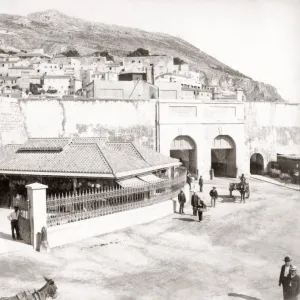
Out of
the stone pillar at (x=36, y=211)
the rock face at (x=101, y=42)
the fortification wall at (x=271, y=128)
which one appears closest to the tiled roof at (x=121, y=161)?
the stone pillar at (x=36, y=211)

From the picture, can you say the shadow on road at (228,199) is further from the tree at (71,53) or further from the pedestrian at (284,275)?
the tree at (71,53)

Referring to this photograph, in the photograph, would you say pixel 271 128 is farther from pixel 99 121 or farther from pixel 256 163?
pixel 99 121

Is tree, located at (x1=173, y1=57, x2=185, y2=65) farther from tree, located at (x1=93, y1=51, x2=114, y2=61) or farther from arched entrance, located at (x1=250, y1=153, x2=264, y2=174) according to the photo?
arched entrance, located at (x1=250, y1=153, x2=264, y2=174)

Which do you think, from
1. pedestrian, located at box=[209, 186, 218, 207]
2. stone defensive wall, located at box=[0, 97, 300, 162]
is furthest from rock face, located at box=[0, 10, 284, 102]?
pedestrian, located at box=[209, 186, 218, 207]

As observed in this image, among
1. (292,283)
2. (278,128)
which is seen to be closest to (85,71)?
(278,128)

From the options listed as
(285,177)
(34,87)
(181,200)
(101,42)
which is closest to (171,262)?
(181,200)
